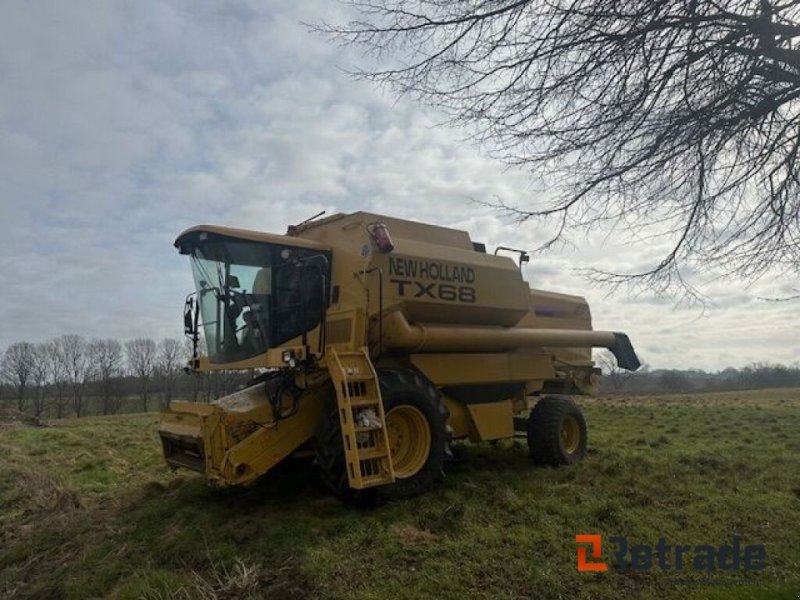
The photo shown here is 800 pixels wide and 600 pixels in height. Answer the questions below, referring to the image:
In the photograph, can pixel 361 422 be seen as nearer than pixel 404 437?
Yes

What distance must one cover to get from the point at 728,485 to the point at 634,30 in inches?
216

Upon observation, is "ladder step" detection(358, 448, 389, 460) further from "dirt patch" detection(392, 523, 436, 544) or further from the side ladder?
"dirt patch" detection(392, 523, 436, 544)

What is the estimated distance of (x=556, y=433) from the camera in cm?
834

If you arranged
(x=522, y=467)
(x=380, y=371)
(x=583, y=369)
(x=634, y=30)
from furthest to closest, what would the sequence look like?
(x=583, y=369) < (x=522, y=467) < (x=380, y=371) < (x=634, y=30)

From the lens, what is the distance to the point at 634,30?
388 cm

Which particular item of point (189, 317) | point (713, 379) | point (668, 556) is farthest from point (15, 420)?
point (713, 379)

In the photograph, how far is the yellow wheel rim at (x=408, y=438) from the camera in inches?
256

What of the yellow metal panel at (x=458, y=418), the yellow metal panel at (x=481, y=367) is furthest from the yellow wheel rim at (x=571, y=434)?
the yellow metal panel at (x=458, y=418)

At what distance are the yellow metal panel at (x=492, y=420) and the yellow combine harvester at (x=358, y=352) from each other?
0.06 feet

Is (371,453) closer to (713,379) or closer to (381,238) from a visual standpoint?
(381,238)

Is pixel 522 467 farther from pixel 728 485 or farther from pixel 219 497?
pixel 219 497

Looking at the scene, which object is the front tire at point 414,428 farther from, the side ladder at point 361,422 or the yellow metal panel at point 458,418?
the yellow metal panel at point 458,418

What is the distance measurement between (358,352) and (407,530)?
187 cm

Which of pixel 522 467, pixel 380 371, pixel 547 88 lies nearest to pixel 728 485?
pixel 522 467
